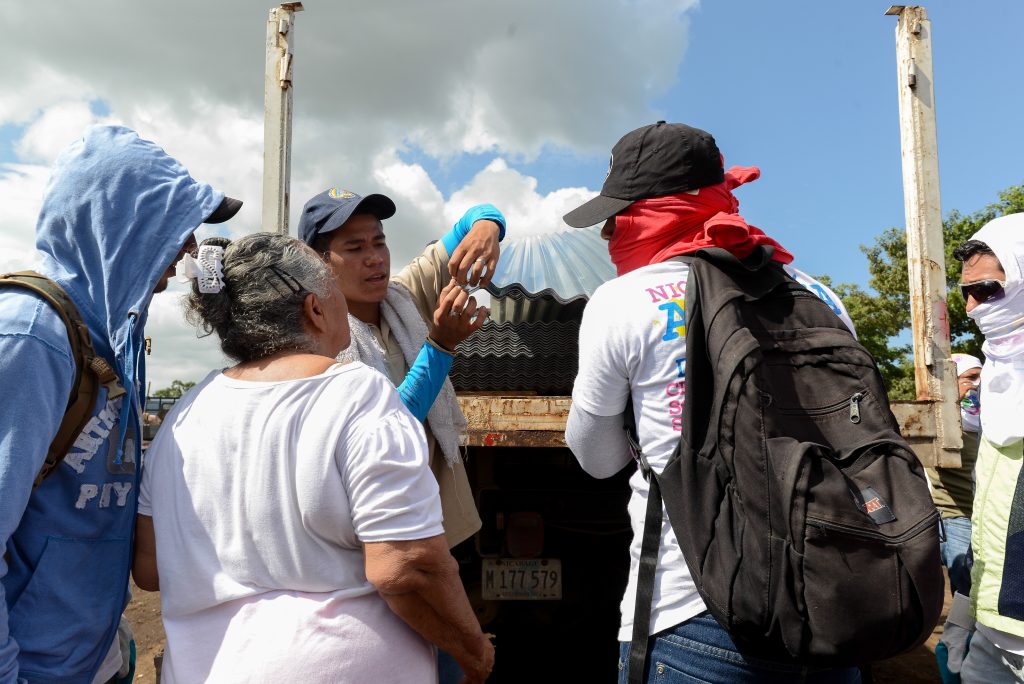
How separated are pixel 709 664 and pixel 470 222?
1449 mm

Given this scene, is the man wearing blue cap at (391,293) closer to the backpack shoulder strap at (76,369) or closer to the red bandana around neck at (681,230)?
the red bandana around neck at (681,230)

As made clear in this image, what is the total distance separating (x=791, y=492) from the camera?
3.95 feet

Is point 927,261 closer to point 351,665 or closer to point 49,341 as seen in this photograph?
point 351,665

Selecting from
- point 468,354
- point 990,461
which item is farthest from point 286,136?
point 990,461

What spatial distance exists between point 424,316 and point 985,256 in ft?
5.33

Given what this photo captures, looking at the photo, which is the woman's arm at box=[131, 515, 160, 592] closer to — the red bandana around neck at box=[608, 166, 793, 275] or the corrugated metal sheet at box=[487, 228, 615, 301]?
the red bandana around neck at box=[608, 166, 793, 275]

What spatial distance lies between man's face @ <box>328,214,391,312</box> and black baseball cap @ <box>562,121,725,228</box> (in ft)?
2.25

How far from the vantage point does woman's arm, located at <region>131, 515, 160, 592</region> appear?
1.36 m

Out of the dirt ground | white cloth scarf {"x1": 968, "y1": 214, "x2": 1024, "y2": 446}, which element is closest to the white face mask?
white cloth scarf {"x1": 968, "y1": 214, "x2": 1024, "y2": 446}

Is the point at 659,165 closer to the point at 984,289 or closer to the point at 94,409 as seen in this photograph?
the point at 984,289

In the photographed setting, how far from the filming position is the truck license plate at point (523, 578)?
11.1ft

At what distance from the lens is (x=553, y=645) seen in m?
4.03

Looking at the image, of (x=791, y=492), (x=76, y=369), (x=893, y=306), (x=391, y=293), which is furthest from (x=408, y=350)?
(x=893, y=306)

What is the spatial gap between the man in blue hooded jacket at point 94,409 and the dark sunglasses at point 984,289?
1.86 m
